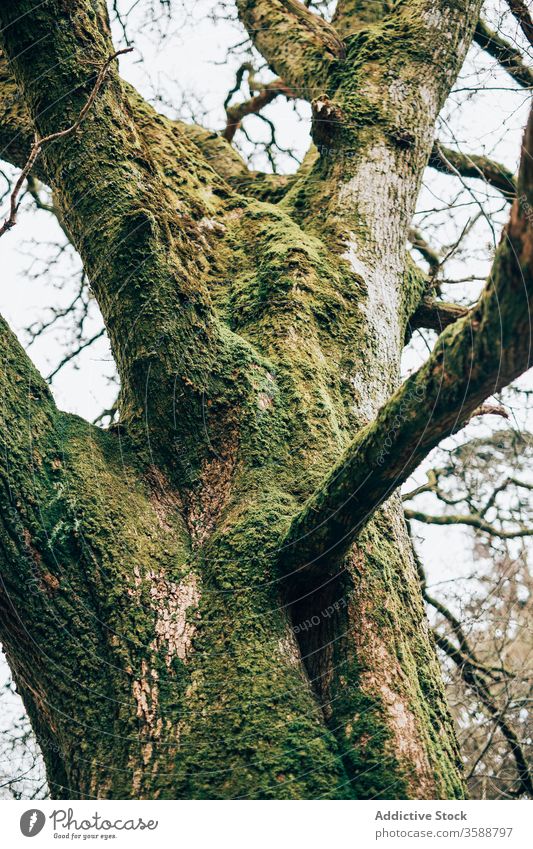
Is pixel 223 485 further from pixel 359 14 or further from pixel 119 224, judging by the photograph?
pixel 359 14

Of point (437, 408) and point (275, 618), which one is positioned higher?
point (437, 408)

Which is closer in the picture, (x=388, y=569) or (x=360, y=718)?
(x=360, y=718)

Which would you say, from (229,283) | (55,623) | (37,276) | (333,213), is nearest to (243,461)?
(55,623)

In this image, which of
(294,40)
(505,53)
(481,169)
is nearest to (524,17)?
(505,53)

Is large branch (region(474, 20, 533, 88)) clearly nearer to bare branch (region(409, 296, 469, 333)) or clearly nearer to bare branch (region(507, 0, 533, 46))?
bare branch (region(507, 0, 533, 46))

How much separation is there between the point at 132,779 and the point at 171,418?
1.12 meters

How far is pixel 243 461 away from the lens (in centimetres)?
246

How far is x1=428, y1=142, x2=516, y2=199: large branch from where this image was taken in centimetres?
455

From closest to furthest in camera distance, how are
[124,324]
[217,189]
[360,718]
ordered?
[360,718], [124,324], [217,189]

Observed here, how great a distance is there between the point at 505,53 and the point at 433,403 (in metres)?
3.53

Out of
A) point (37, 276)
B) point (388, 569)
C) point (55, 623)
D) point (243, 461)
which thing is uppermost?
point (37, 276)

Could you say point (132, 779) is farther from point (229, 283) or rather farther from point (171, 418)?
point (229, 283)

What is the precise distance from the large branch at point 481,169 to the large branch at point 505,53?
492 millimetres

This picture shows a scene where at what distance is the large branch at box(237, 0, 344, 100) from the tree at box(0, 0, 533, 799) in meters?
0.95
